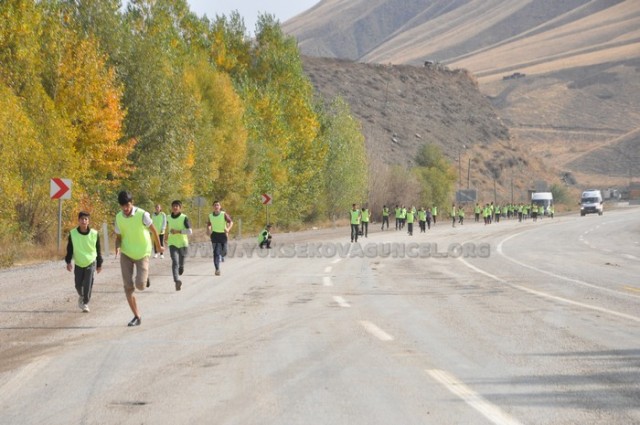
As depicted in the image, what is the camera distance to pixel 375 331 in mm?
11430

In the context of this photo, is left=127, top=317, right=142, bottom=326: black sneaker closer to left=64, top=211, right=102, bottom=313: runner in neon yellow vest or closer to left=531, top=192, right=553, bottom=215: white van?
left=64, top=211, right=102, bottom=313: runner in neon yellow vest

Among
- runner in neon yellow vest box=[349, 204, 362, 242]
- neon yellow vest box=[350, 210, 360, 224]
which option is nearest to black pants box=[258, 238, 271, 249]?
runner in neon yellow vest box=[349, 204, 362, 242]

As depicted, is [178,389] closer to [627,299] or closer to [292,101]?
[627,299]

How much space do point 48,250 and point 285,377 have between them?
24343mm

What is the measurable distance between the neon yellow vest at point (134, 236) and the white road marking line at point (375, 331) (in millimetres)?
3038

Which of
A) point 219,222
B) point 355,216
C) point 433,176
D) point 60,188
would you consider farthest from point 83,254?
point 433,176

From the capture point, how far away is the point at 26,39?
34031 mm

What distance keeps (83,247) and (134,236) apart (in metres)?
1.63

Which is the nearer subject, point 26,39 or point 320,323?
point 320,323

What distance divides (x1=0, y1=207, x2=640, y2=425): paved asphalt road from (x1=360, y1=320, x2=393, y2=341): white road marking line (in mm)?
23

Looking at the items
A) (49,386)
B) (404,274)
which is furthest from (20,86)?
(49,386)

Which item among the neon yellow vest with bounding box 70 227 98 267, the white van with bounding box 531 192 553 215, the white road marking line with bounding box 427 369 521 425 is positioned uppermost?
the white van with bounding box 531 192 553 215

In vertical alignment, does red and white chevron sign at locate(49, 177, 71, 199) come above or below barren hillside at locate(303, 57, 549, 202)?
below

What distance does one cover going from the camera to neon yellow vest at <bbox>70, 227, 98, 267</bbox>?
13.9 metres
